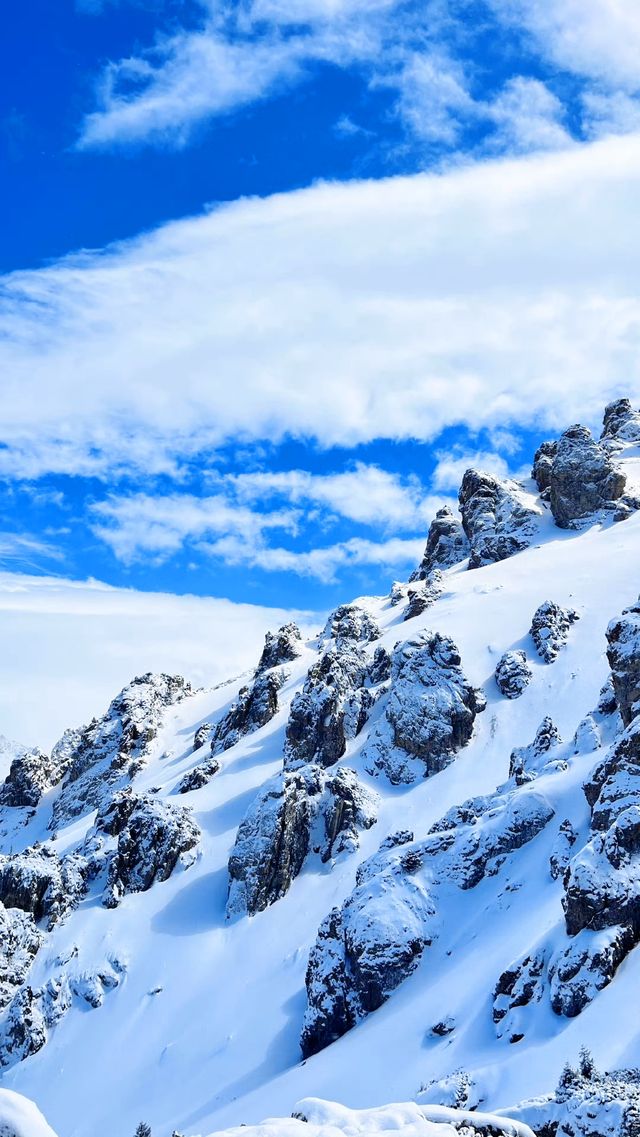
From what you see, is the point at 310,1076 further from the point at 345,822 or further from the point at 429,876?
the point at 345,822

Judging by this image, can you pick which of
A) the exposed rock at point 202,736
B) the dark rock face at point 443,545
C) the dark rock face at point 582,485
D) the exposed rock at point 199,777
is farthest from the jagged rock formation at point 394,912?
the dark rock face at point 443,545

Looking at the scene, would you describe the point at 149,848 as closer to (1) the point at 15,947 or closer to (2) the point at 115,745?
(1) the point at 15,947

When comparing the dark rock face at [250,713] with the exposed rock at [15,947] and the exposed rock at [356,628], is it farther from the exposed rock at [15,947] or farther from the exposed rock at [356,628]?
the exposed rock at [15,947]

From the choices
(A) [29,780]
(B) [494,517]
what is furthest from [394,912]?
(B) [494,517]

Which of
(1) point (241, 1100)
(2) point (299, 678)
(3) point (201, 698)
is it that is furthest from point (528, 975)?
(3) point (201, 698)

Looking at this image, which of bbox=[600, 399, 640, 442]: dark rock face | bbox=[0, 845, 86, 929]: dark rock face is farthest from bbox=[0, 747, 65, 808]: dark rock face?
bbox=[600, 399, 640, 442]: dark rock face

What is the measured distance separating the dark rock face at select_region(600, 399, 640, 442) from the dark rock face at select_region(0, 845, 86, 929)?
4014 inches

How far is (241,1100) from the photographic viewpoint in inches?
1363

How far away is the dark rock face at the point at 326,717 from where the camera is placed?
6053 cm

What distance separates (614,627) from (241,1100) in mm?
28869

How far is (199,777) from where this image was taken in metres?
63.8

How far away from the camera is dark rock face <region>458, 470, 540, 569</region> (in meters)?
96.2

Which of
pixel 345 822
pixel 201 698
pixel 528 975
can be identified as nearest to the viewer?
pixel 528 975

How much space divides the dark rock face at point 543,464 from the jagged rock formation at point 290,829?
60.6m
